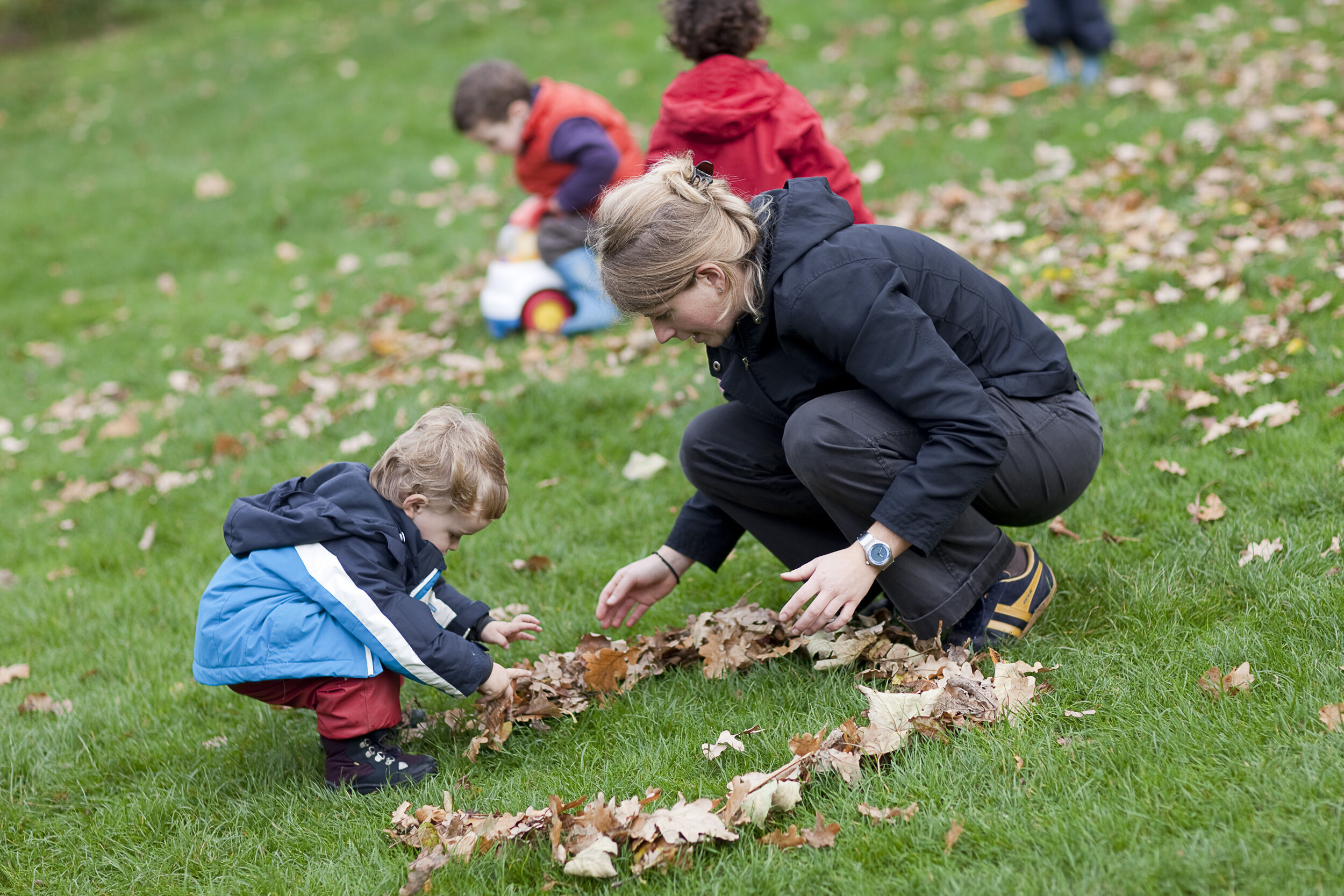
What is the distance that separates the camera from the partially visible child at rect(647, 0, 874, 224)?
4492 millimetres

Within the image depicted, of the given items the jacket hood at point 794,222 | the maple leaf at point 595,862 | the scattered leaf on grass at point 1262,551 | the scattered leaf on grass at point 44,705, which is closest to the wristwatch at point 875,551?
the jacket hood at point 794,222

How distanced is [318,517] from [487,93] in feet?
13.1

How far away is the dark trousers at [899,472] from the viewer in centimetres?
278

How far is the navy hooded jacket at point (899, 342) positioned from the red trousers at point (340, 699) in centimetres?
129

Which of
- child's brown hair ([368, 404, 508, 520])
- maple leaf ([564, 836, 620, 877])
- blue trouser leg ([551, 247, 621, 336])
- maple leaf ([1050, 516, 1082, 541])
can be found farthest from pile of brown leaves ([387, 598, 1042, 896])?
blue trouser leg ([551, 247, 621, 336])

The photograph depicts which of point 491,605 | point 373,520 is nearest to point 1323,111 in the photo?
point 491,605

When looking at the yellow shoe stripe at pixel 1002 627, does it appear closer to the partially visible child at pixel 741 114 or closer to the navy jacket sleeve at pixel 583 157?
the partially visible child at pixel 741 114

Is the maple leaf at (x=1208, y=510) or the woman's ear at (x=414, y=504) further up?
the woman's ear at (x=414, y=504)

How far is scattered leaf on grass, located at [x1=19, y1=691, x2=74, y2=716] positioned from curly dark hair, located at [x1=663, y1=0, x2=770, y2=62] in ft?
11.2

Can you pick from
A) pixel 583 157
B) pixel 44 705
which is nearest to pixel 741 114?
pixel 583 157

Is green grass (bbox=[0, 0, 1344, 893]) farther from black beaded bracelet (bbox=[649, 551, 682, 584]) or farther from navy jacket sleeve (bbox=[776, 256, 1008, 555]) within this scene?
navy jacket sleeve (bbox=[776, 256, 1008, 555])

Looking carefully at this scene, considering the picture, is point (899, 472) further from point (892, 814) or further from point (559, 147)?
point (559, 147)

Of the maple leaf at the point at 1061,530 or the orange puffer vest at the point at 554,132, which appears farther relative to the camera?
the orange puffer vest at the point at 554,132

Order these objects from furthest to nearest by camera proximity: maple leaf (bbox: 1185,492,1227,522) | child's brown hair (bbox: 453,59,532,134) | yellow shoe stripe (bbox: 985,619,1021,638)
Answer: child's brown hair (bbox: 453,59,532,134)
maple leaf (bbox: 1185,492,1227,522)
yellow shoe stripe (bbox: 985,619,1021,638)
